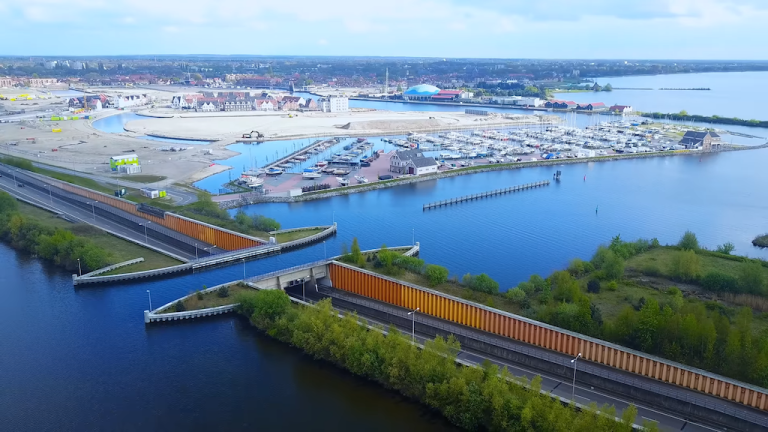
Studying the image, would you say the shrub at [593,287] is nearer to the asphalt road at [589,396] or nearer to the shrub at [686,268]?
the shrub at [686,268]

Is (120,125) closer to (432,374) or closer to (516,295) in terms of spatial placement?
(516,295)

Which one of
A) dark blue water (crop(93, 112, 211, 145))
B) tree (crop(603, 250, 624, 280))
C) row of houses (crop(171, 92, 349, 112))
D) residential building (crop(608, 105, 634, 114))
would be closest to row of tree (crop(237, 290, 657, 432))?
tree (crop(603, 250, 624, 280))

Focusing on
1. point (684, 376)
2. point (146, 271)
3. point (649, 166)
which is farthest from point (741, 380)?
point (649, 166)

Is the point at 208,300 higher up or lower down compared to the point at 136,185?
lower down

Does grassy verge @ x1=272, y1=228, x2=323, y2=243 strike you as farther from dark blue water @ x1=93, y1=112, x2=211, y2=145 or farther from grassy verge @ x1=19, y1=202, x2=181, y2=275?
dark blue water @ x1=93, y1=112, x2=211, y2=145

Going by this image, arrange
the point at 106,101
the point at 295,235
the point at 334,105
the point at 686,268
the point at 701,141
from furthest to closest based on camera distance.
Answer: the point at 106,101 < the point at 334,105 < the point at 701,141 < the point at 295,235 < the point at 686,268

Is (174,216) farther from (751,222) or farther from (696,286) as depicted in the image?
(751,222)

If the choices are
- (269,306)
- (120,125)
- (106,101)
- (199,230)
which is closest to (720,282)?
(269,306)
